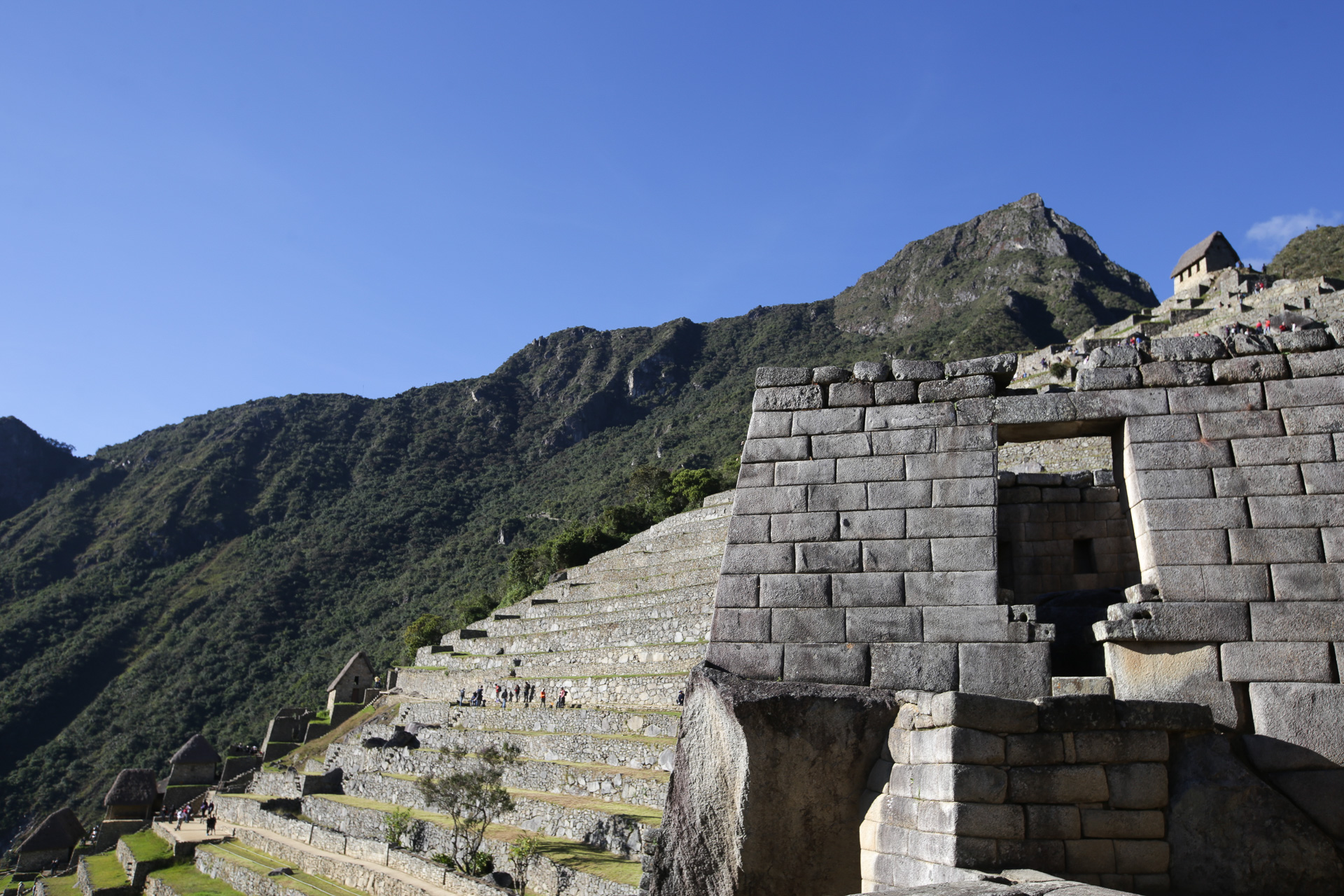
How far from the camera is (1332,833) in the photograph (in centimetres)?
403

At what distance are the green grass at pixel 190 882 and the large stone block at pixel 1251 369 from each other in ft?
70.7

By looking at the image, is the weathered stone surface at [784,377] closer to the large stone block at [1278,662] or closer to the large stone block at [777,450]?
the large stone block at [777,450]

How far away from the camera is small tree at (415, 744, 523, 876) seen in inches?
531

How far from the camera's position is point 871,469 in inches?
210

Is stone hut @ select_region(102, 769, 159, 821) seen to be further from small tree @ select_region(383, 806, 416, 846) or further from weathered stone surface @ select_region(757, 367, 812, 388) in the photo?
weathered stone surface @ select_region(757, 367, 812, 388)

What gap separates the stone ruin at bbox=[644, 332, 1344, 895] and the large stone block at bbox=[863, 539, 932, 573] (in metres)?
0.01

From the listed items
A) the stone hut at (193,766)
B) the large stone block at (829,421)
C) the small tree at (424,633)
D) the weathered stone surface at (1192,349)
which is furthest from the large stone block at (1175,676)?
the small tree at (424,633)

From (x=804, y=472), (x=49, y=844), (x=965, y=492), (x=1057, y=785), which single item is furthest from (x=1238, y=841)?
(x=49, y=844)

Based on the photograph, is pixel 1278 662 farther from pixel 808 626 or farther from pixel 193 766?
pixel 193 766

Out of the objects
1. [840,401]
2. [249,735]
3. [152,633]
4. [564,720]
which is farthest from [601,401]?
[840,401]

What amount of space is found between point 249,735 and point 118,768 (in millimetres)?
6894

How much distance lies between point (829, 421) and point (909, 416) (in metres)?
0.53

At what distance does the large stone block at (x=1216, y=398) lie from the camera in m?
4.88

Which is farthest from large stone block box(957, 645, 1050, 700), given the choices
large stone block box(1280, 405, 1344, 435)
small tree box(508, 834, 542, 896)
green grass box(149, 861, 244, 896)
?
green grass box(149, 861, 244, 896)
